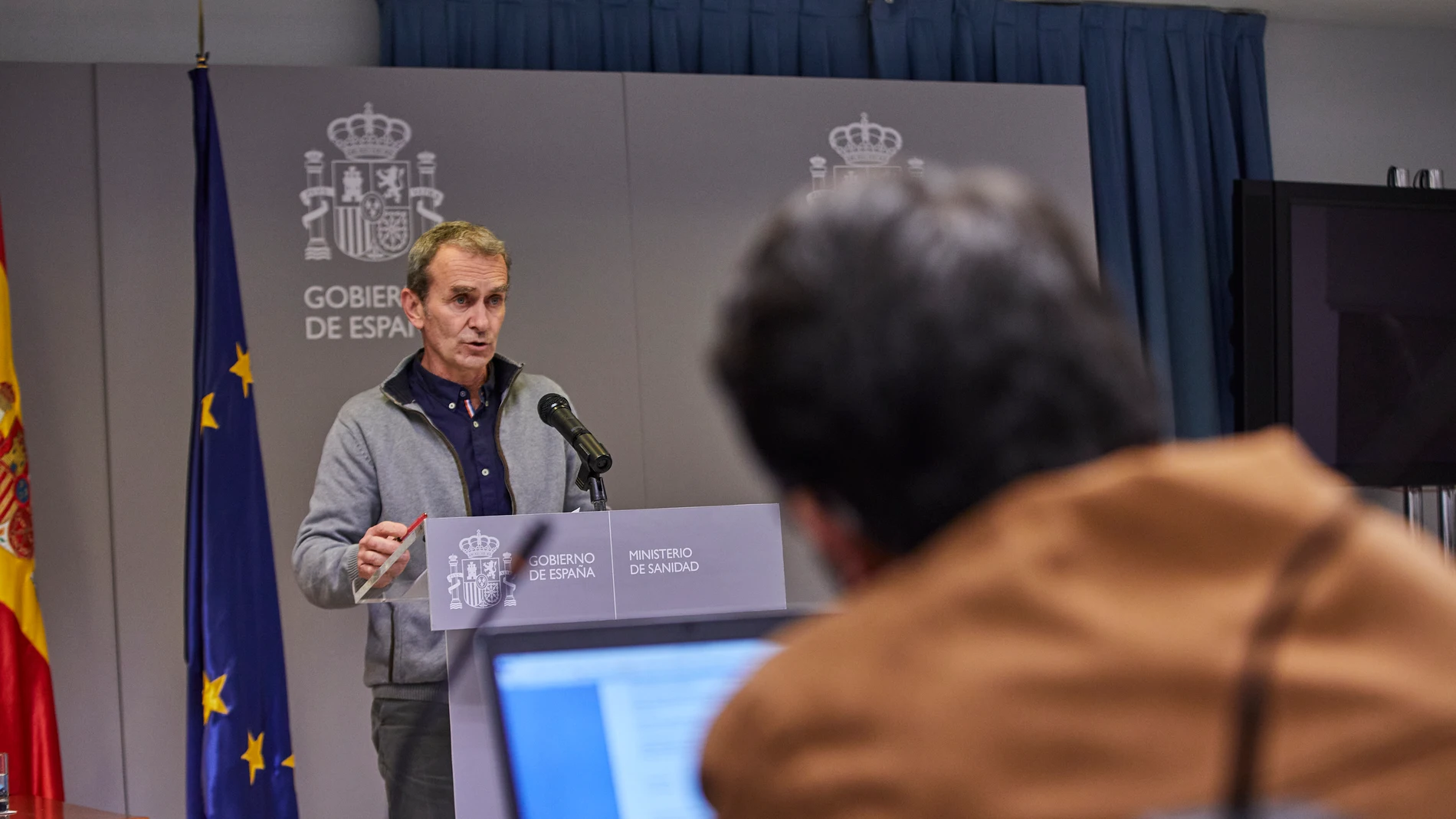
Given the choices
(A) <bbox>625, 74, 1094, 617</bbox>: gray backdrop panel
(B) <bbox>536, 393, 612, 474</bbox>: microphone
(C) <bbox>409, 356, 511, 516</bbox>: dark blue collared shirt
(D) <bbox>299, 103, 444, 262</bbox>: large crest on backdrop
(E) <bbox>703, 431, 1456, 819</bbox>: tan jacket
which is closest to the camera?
(E) <bbox>703, 431, 1456, 819</bbox>: tan jacket

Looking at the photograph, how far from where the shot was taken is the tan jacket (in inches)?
16.5

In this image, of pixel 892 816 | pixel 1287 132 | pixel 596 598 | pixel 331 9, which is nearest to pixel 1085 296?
pixel 892 816

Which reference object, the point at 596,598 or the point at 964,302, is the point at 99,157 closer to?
the point at 596,598

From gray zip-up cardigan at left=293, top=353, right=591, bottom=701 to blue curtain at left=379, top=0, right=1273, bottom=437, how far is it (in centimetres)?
183

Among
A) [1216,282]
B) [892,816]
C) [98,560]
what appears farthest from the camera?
[1216,282]

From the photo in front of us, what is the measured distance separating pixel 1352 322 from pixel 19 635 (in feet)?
13.6

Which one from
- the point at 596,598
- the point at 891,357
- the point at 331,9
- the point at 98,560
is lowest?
the point at 98,560

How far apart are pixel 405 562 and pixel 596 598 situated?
0.35m

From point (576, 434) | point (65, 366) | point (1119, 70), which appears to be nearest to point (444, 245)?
point (576, 434)

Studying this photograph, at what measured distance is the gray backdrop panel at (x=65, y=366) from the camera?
3.49m

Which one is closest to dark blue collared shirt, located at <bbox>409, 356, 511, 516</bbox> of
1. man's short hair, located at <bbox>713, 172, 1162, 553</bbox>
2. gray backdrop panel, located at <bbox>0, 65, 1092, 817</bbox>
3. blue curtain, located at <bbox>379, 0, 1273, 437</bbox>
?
gray backdrop panel, located at <bbox>0, 65, 1092, 817</bbox>

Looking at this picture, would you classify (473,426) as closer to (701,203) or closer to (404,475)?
(404,475)

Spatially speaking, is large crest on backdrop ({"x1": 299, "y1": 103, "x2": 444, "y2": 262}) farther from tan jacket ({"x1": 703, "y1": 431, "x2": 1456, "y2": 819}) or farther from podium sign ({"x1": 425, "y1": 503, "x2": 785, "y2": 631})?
tan jacket ({"x1": 703, "y1": 431, "x2": 1456, "y2": 819})

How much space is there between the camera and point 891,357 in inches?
18.5
